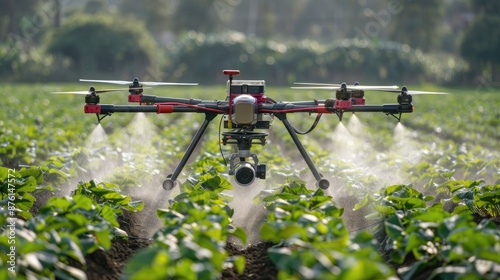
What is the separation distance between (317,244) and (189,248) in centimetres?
69

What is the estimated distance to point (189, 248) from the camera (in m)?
4.59

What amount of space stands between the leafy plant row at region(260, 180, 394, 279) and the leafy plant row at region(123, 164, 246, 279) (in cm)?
30

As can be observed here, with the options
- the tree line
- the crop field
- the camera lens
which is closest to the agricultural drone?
the camera lens

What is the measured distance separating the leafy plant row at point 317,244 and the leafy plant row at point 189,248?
A: 0.30 meters

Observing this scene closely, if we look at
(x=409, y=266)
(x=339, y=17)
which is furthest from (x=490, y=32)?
(x=409, y=266)

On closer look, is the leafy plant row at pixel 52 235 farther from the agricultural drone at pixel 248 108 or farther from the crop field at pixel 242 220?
the agricultural drone at pixel 248 108

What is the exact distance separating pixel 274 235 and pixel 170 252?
0.90m

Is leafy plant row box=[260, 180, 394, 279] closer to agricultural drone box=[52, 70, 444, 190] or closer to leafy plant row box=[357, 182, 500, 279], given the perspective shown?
leafy plant row box=[357, 182, 500, 279]

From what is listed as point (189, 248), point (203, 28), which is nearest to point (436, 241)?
point (189, 248)

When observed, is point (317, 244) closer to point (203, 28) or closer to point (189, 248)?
point (189, 248)

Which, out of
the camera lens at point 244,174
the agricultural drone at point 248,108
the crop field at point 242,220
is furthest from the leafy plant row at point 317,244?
the agricultural drone at point 248,108

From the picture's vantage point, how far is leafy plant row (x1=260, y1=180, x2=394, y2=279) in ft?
13.4

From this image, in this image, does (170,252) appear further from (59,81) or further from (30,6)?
(30,6)

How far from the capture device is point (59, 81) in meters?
57.3
